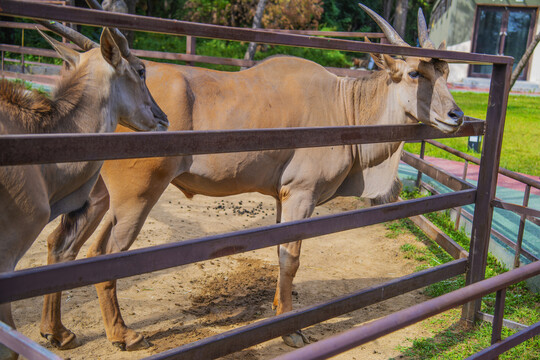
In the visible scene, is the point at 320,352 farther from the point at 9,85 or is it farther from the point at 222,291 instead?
the point at 222,291

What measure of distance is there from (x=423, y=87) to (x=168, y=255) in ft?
8.96

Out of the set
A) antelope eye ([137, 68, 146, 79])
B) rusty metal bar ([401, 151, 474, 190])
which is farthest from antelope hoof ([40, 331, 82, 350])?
rusty metal bar ([401, 151, 474, 190])

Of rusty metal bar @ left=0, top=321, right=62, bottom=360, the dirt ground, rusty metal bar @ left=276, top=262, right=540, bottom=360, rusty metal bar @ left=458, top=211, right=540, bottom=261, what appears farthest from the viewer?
rusty metal bar @ left=458, top=211, right=540, bottom=261

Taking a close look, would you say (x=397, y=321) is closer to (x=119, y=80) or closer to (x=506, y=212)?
(x=119, y=80)

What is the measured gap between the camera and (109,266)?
2129 mm

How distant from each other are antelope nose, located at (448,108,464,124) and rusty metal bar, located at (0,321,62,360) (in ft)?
10.4

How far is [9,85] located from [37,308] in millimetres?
2024

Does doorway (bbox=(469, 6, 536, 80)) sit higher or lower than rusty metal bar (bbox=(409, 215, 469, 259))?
higher

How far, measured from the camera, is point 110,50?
3.28m

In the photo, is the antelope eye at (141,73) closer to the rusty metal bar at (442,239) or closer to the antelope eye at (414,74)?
the antelope eye at (414,74)

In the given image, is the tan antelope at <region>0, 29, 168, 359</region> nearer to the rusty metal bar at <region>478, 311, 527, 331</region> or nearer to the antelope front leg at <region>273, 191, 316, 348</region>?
the antelope front leg at <region>273, 191, 316, 348</region>

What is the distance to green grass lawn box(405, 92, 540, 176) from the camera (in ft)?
29.4

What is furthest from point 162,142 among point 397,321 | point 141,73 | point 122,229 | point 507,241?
point 507,241

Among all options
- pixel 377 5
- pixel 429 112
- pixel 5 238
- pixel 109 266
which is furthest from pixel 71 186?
pixel 377 5
